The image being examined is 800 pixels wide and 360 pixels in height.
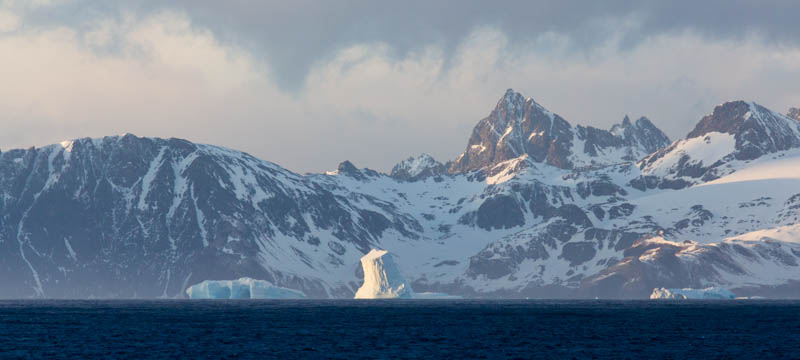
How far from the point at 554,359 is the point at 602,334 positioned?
51.5 meters

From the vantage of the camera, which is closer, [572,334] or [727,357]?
[727,357]

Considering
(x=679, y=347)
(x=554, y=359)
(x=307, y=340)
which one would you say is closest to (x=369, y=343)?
(x=307, y=340)

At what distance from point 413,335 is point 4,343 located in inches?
2649

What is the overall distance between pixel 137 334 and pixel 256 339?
88.8 feet

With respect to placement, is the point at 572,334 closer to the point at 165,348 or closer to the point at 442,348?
the point at 442,348

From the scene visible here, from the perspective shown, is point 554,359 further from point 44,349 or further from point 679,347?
point 44,349

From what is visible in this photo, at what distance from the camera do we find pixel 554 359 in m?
140

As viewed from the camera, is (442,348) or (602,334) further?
(602,334)

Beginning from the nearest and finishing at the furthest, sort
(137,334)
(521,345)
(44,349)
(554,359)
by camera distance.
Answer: (554,359)
(44,349)
(521,345)
(137,334)

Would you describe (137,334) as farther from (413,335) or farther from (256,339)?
(413,335)

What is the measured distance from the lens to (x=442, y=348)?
512 ft

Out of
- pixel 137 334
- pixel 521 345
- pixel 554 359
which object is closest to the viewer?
pixel 554 359

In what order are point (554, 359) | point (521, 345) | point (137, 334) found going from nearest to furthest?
point (554, 359) < point (521, 345) < point (137, 334)

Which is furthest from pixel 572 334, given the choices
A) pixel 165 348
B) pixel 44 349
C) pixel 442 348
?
pixel 44 349
